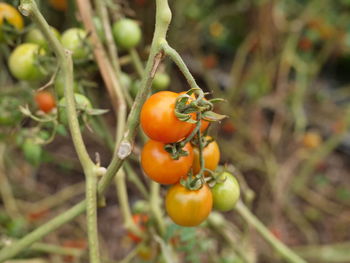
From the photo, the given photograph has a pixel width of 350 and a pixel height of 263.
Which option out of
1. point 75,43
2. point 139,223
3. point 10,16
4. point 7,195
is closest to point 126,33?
point 75,43

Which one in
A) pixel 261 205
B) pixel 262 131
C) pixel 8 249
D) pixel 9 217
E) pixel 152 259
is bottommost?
pixel 261 205

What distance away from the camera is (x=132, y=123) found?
51 centimetres

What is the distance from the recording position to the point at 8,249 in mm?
598

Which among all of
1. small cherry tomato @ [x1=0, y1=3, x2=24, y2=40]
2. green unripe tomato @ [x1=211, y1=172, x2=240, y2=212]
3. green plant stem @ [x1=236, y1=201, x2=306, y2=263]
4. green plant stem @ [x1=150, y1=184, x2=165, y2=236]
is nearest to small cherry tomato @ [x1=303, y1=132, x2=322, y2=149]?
green plant stem @ [x1=236, y1=201, x2=306, y2=263]

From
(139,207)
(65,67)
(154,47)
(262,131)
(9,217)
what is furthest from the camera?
(262,131)

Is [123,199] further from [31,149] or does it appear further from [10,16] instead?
[10,16]

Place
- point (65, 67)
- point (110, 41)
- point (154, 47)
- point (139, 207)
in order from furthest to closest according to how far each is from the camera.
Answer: point (139, 207), point (110, 41), point (65, 67), point (154, 47)

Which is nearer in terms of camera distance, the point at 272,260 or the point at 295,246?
the point at 272,260

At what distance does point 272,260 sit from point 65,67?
1186 millimetres

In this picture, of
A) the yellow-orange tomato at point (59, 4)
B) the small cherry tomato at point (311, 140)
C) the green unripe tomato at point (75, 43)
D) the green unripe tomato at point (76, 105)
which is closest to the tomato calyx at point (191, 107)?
the green unripe tomato at point (76, 105)

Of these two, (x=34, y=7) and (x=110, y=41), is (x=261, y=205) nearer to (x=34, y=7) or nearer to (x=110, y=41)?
(x=110, y=41)

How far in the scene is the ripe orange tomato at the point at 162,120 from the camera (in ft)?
1.55

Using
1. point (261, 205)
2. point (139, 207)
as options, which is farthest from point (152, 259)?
point (261, 205)

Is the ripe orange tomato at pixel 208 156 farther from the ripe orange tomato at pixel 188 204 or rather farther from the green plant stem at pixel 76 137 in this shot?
the green plant stem at pixel 76 137
